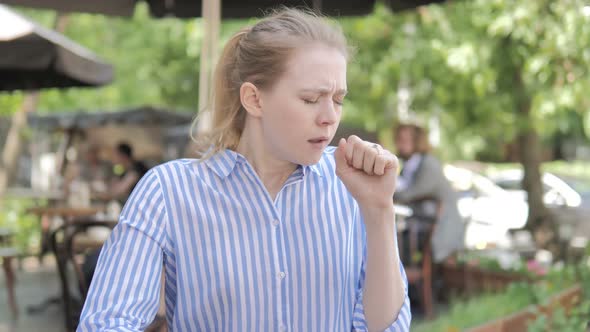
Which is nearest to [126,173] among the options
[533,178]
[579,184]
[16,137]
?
[16,137]

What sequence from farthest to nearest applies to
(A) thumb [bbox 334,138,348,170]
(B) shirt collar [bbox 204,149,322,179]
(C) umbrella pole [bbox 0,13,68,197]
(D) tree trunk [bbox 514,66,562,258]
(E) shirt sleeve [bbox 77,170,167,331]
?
(C) umbrella pole [bbox 0,13,68,197]
(D) tree trunk [bbox 514,66,562,258]
(B) shirt collar [bbox 204,149,322,179]
(A) thumb [bbox 334,138,348,170]
(E) shirt sleeve [bbox 77,170,167,331]

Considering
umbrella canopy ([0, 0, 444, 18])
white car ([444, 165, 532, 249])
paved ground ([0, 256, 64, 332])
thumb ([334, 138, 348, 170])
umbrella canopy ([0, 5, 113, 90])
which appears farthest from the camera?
white car ([444, 165, 532, 249])

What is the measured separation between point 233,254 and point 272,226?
0.10m

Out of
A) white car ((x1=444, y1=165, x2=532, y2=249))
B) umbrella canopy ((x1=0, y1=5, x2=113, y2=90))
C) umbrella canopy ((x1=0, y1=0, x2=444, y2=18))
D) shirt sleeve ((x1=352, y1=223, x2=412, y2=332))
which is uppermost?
umbrella canopy ((x1=0, y1=0, x2=444, y2=18))

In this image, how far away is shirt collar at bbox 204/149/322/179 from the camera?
1.70 meters

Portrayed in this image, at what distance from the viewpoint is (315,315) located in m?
1.66

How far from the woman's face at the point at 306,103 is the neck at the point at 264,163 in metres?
0.06

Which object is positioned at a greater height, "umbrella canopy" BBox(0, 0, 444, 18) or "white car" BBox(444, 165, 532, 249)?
"umbrella canopy" BBox(0, 0, 444, 18)

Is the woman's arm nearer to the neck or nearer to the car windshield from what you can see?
the neck

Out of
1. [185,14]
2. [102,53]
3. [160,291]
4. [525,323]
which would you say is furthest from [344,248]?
[102,53]

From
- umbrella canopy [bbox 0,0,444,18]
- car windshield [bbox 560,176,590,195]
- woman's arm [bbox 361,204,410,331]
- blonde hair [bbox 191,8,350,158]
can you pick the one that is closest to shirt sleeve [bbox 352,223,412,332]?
woman's arm [bbox 361,204,410,331]

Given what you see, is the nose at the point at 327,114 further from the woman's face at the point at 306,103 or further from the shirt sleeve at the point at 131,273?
the shirt sleeve at the point at 131,273

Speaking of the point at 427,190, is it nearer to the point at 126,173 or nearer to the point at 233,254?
the point at 126,173

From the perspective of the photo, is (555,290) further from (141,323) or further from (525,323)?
(141,323)
